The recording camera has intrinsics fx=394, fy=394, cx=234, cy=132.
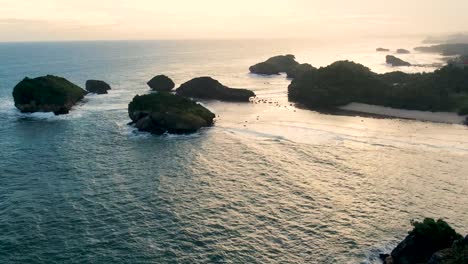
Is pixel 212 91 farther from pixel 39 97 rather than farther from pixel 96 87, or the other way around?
pixel 39 97

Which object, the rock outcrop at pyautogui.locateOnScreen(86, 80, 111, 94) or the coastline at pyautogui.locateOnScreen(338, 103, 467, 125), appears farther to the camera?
the rock outcrop at pyautogui.locateOnScreen(86, 80, 111, 94)

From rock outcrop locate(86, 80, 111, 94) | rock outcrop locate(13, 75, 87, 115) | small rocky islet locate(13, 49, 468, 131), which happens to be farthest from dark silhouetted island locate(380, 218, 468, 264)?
rock outcrop locate(86, 80, 111, 94)

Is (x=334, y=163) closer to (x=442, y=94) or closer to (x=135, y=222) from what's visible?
(x=135, y=222)

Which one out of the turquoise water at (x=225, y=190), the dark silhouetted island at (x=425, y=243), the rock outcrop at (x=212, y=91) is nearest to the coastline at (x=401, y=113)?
the turquoise water at (x=225, y=190)

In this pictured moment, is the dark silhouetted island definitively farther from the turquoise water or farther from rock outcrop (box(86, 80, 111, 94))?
rock outcrop (box(86, 80, 111, 94))

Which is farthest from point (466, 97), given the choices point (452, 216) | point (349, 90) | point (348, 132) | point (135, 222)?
point (135, 222)

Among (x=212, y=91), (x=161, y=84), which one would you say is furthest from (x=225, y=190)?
(x=161, y=84)
